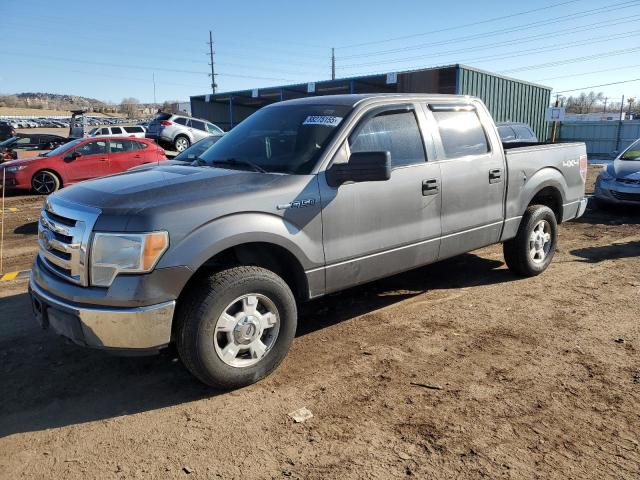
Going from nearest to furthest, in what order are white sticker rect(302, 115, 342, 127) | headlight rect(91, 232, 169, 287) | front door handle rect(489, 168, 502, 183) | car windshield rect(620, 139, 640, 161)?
headlight rect(91, 232, 169, 287), white sticker rect(302, 115, 342, 127), front door handle rect(489, 168, 502, 183), car windshield rect(620, 139, 640, 161)

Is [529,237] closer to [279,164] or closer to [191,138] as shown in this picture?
[279,164]

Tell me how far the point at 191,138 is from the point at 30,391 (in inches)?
843

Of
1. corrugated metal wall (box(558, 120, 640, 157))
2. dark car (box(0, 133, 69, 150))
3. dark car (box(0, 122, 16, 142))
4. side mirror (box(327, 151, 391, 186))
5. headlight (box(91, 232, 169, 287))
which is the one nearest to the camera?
headlight (box(91, 232, 169, 287))

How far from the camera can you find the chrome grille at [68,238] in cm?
306

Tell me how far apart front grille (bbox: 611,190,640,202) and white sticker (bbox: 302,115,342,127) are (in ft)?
26.0

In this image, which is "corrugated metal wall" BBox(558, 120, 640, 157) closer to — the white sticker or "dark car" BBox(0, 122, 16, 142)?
the white sticker

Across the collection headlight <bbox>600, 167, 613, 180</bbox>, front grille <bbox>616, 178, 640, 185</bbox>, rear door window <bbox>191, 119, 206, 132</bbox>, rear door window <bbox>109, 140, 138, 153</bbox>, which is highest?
rear door window <bbox>191, 119, 206, 132</bbox>

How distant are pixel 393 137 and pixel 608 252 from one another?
4395 mm

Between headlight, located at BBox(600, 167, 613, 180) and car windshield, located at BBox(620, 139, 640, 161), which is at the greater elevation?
car windshield, located at BBox(620, 139, 640, 161)

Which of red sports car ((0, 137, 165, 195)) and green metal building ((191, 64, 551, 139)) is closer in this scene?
red sports car ((0, 137, 165, 195))

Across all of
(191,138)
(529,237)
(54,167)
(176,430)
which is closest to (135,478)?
(176,430)

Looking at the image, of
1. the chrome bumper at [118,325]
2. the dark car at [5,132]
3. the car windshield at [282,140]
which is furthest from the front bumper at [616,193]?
the dark car at [5,132]

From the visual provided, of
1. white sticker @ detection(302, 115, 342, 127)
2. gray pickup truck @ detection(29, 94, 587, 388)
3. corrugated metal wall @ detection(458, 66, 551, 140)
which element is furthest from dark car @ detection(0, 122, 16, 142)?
white sticker @ detection(302, 115, 342, 127)

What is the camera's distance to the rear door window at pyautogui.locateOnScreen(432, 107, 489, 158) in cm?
470
